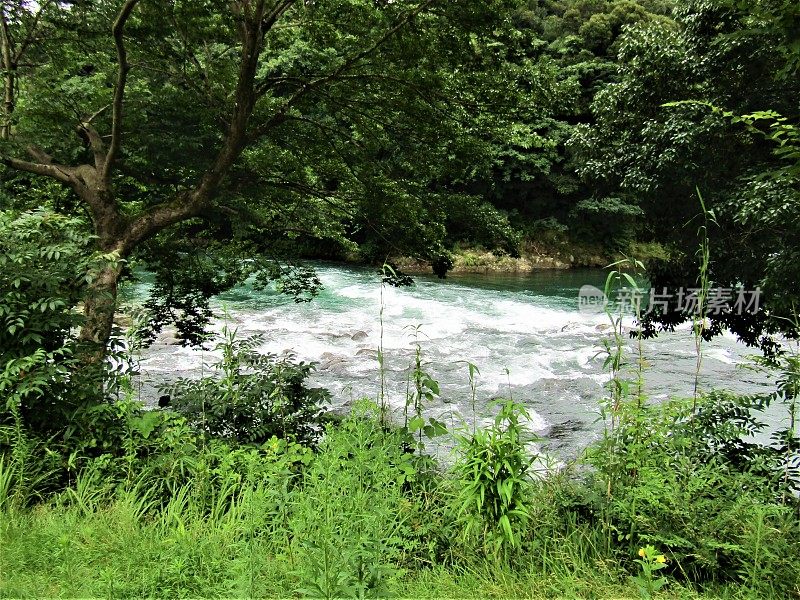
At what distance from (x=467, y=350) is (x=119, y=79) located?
26.7 ft

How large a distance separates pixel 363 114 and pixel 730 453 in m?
5.24

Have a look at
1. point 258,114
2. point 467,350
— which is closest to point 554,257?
point 467,350

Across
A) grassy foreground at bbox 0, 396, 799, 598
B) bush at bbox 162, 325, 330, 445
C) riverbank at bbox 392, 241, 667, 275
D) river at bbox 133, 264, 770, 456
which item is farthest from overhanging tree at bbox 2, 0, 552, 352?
riverbank at bbox 392, 241, 667, 275

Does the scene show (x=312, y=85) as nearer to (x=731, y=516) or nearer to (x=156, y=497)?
(x=156, y=497)

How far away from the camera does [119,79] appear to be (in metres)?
4.98

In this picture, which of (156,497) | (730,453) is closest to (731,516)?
(730,453)

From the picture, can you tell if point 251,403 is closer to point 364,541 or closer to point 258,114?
point 364,541

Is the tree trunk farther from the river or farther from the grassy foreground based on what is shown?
the grassy foreground

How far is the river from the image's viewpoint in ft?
27.1

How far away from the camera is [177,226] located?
692cm

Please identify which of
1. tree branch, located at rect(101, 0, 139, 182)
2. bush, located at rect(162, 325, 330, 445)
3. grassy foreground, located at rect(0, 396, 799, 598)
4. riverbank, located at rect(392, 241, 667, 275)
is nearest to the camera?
grassy foreground, located at rect(0, 396, 799, 598)

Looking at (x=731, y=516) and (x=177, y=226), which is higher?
(x=177, y=226)

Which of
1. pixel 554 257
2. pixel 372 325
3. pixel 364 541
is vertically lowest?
pixel 372 325

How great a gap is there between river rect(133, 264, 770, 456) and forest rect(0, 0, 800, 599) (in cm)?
11
